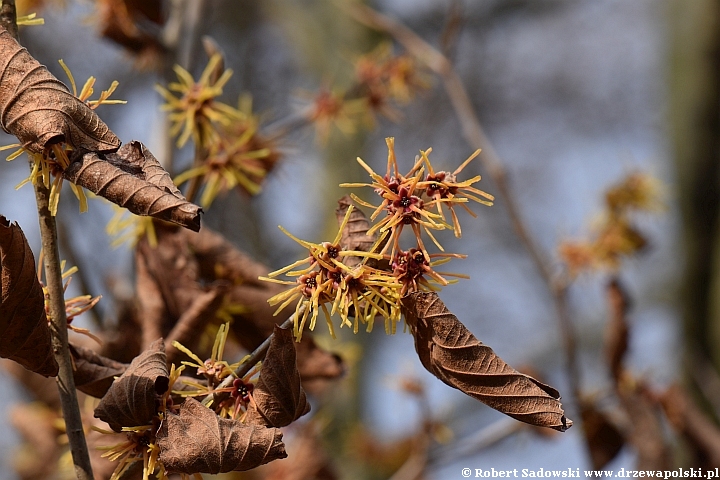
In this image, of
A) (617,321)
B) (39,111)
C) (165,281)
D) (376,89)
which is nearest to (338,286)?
(39,111)

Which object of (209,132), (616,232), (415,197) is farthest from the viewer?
(616,232)

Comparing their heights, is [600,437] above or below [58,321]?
above

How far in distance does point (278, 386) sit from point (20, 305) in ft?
0.70

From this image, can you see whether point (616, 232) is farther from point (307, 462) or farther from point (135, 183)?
point (135, 183)

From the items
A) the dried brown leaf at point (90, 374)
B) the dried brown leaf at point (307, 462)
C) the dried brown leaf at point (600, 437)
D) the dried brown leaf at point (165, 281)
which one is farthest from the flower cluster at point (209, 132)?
the dried brown leaf at point (600, 437)

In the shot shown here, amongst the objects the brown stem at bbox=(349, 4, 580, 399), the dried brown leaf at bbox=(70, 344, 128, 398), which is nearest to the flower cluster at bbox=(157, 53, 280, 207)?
the dried brown leaf at bbox=(70, 344, 128, 398)

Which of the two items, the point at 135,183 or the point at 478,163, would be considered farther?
the point at 478,163

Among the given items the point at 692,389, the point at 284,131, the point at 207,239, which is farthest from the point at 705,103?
the point at 207,239

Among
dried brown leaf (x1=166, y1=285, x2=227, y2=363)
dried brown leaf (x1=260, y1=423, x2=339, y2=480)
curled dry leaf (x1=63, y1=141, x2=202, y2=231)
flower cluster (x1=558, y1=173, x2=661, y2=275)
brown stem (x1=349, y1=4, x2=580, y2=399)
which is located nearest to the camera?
curled dry leaf (x1=63, y1=141, x2=202, y2=231)

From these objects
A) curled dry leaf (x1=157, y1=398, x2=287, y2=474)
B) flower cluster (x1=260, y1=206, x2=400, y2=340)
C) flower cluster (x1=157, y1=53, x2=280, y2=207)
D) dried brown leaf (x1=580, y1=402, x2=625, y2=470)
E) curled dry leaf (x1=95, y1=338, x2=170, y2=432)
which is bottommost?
curled dry leaf (x1=157, y1=398, x2=287, y2=474)

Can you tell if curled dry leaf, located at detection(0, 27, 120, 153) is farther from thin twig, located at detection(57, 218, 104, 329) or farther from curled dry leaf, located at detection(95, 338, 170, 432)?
thin twig, located at detection(57, 218, 104, 329)

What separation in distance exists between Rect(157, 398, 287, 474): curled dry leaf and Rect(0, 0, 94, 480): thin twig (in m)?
0.09

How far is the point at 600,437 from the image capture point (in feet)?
4.85

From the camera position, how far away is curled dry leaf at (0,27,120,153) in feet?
1.82
